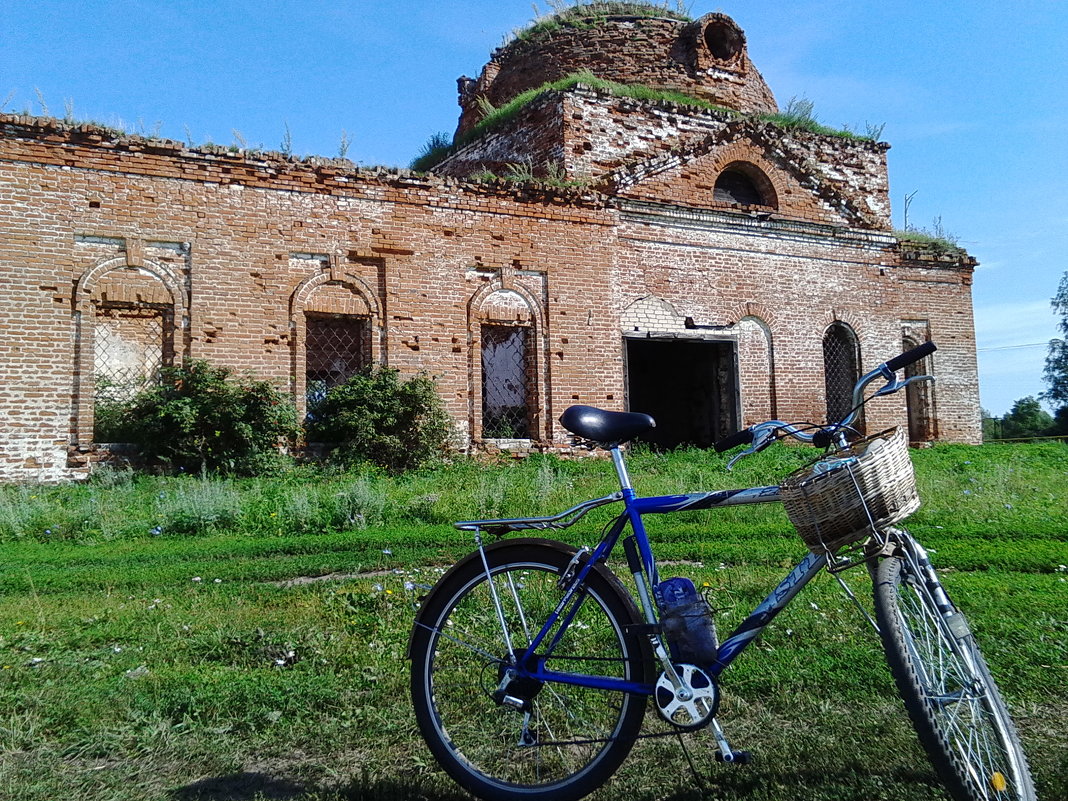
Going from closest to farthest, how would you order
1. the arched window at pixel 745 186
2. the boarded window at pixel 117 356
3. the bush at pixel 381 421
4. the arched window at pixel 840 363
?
the boarded window at pixel 117 356 → the bush at pixel 381 421 → the arched window at pixel 745 186 → the arched window at pixel 840 363

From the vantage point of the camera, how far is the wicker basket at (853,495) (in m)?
2.56

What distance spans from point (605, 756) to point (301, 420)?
10989mm

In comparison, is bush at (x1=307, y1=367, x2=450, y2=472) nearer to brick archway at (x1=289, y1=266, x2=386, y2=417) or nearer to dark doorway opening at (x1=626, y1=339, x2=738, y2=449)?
brick archway at (x1=289, y1=266, x2=386, y2=417)

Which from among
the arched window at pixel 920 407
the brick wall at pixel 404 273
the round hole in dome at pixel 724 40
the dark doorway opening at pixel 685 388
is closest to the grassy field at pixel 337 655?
the brick wall at pixel 404 273

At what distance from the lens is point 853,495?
101 inches

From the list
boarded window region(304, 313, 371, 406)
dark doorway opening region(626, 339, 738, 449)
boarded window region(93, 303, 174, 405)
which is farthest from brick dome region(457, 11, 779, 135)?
boarded window region(93, 303, 174, 405)

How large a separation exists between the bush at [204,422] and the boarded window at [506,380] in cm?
392

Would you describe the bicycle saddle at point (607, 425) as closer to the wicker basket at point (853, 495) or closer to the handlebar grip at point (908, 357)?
the wicker basket at point (853, 495)

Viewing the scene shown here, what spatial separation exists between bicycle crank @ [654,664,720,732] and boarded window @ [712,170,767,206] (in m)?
15.9

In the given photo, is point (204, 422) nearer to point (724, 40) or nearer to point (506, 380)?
point (506, 380)

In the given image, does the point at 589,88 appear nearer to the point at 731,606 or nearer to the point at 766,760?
the point at 731,606

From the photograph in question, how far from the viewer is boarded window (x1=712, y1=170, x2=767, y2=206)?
1758 cm

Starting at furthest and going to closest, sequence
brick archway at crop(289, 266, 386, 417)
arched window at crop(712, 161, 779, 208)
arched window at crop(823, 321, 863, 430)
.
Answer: arched window at crop(823, 321, 863, 430) → arched window at crop(712, 161, 779, 208) → brick archway at crop(289, 266, 386, 417)

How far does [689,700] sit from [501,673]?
676 mm
